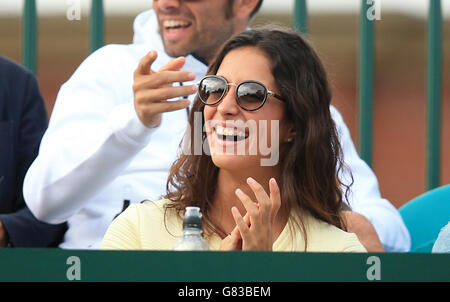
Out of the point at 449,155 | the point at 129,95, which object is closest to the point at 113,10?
the point at 129,95

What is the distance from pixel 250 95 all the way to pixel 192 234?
30cm

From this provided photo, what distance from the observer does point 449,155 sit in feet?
18.0

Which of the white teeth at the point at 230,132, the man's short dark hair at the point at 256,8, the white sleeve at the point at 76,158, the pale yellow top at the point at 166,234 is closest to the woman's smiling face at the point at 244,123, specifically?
the white teeth at the point at 230,132

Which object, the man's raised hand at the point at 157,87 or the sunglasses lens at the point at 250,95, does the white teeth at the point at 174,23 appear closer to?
the man's raised hand at the point at 157,87

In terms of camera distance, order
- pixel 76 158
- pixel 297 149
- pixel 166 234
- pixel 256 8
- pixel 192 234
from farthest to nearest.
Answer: pixel 256 8
pixel 76 158
pixel 297 149
pixel 166 234
pixel 192 234

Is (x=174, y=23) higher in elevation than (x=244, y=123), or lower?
higher

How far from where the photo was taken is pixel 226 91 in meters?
1.59

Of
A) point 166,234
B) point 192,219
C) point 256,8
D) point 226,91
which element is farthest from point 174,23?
point 192,219

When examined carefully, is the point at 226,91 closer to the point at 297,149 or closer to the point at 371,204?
the point at 297,149

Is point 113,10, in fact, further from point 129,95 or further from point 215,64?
point 215,64

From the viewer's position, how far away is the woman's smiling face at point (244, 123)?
1.59 meters

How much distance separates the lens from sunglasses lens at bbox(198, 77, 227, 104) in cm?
159

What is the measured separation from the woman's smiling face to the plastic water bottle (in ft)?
0.63

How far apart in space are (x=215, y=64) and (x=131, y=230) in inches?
13.6
